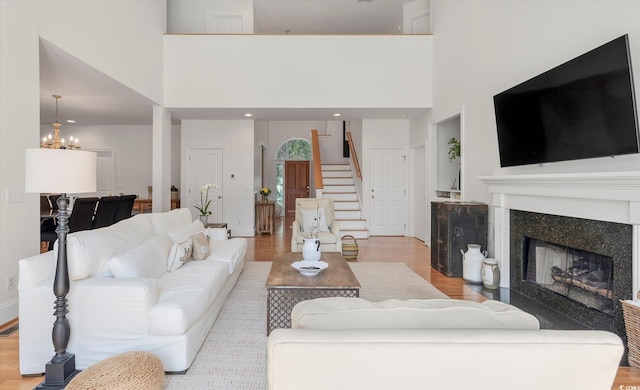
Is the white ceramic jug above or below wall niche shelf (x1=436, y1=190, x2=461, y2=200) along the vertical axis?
below

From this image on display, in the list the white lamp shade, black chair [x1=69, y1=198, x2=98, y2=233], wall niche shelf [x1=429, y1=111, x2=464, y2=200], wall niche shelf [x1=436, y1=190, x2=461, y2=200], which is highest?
wall niche shelf [x1=429, y1=111, x2=464, y2=200]

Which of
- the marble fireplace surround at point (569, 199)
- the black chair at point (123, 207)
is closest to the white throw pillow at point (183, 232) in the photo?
the black chair at point (123, 207)

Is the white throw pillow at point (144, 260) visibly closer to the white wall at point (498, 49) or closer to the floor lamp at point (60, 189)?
the floor lamp at point (60, 189)

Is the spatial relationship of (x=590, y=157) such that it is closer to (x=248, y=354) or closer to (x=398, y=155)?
(x=248, y=354)

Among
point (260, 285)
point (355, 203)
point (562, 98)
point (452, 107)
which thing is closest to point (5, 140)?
point (260, 285)

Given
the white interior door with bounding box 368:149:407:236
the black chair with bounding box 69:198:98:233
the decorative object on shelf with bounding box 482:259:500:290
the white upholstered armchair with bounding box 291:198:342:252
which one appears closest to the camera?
the decorative object on shelf with bounding box 482:259:500:290

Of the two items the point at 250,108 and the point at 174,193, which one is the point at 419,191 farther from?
the point at 174,193

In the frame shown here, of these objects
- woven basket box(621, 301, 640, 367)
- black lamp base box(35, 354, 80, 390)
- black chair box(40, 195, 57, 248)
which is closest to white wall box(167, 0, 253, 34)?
black chair box(40, 195, 57, 248)

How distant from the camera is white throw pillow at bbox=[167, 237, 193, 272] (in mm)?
2965

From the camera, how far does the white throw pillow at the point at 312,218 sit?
5.33 metres

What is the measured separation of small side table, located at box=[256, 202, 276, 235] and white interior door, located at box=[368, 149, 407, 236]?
2241mm

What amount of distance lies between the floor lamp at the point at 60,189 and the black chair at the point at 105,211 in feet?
9.97

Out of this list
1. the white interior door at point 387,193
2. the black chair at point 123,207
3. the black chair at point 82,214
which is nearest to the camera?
the black chair at point 82,214

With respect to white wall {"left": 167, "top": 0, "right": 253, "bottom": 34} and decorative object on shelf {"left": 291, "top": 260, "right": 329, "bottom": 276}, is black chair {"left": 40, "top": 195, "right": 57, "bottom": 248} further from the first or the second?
white wall {"left": 167, "top": 0, "right": 253, "bottom": 34}
